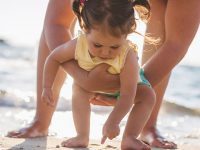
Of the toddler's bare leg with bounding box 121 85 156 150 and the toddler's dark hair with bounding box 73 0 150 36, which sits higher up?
the toddler's dark hair with bounding box 73 0 150 36

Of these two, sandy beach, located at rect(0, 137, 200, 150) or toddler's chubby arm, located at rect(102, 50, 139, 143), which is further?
sandy beach, located at rect(0, 137, 200, 150)

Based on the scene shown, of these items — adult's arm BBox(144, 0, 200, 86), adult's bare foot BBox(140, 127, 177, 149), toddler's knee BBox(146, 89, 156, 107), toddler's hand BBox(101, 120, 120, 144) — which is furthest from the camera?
adult's bare foot BBox(140, 127, 177, 149)

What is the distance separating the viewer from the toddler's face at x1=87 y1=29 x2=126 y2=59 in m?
2.86

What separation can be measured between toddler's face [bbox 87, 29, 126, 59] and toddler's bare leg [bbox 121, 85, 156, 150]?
248 mm

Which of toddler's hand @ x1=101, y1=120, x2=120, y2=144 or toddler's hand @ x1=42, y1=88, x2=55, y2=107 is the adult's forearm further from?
A: toddler's hand @ x1=101, y1=120, x2=120, y2=144

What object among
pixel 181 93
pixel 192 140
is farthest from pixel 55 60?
pixel 181 93

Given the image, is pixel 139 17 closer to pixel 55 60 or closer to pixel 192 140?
pixel 55 60

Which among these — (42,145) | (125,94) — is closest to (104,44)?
(125,94)

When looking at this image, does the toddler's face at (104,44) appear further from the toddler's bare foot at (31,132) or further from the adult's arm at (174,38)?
the toddler's bare foot at (31,132)

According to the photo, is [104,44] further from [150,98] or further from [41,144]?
[41,144]

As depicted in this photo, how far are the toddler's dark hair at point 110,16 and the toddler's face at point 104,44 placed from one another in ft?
0.09

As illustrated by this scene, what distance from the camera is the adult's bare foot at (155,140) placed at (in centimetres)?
369

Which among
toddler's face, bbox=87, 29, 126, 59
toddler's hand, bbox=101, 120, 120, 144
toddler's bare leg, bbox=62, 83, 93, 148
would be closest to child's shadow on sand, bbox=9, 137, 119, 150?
toddler's bare leg, bbox=62, 83, 93, 148

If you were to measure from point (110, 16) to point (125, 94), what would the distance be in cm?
37
